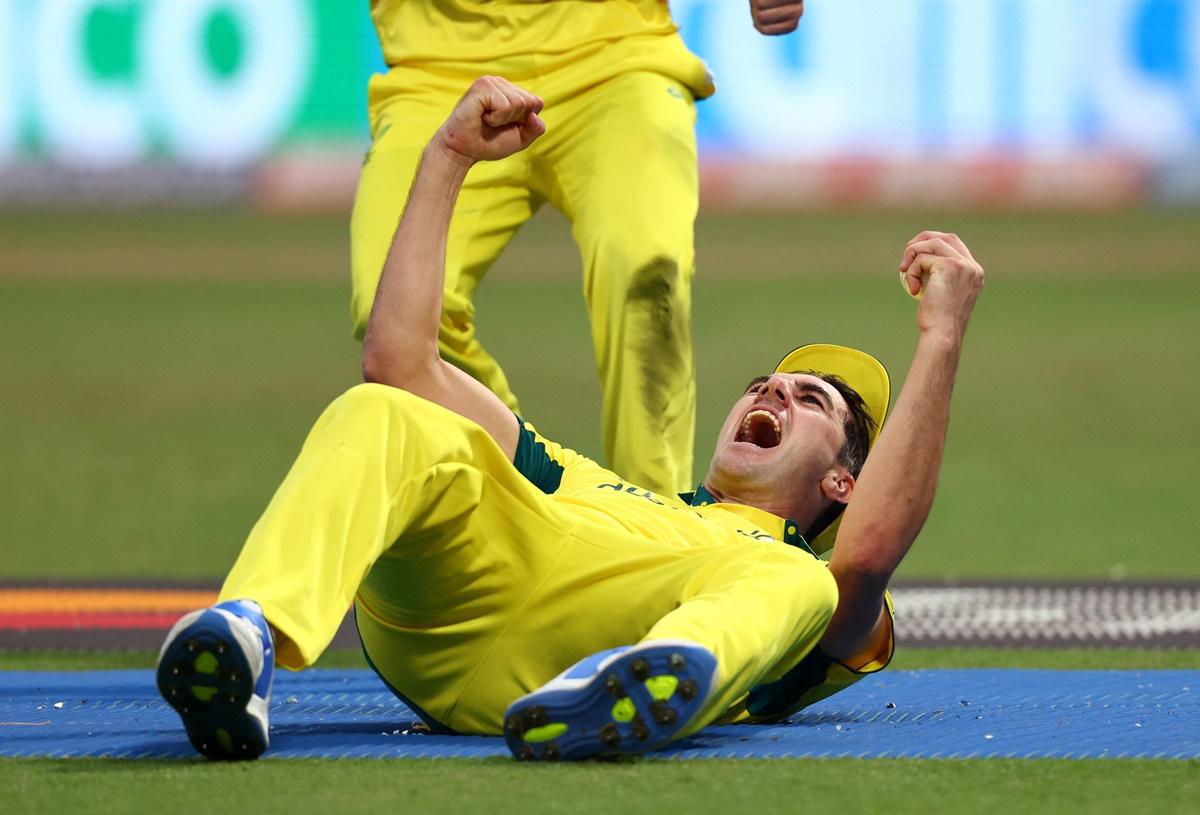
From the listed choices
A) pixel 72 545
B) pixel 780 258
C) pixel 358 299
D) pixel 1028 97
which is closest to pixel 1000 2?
pixel 1028 97

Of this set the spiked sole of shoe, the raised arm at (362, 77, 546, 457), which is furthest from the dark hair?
the spiked sole of shoe

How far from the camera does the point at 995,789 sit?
2812 millimetres

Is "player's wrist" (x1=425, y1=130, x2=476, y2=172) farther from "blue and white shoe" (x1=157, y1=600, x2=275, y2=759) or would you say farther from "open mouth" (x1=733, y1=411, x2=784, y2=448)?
"blue and white shoe" (x1=157, y1=600, x2=275, y2=759)

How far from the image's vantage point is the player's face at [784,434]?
3.58 meters

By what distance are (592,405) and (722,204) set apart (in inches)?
421

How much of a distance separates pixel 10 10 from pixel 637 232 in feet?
50.0

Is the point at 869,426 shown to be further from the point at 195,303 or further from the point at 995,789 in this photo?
the point at 195,303

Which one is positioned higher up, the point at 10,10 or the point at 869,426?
the point at 869,426

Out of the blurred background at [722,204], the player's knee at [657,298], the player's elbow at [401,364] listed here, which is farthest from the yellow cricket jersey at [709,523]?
the blurred background at [722,204]

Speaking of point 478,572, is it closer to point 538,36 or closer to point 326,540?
point 326,540

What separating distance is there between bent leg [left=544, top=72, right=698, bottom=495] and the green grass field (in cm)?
83

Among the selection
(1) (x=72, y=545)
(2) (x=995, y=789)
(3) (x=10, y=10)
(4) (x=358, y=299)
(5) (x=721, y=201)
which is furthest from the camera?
(5) (x=721, y=201)

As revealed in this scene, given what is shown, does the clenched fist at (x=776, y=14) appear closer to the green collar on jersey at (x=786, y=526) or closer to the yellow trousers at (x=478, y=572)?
the green collar on jersey at (x=786, y=526)

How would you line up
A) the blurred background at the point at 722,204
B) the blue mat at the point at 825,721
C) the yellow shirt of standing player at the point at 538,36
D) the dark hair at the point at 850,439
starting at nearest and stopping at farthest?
the blue mat at the point at 825,721, the dark hair at the point at 850,439, the yellow shirt of standing player at the point at 538,36, the blurred background at the point at 722,204
